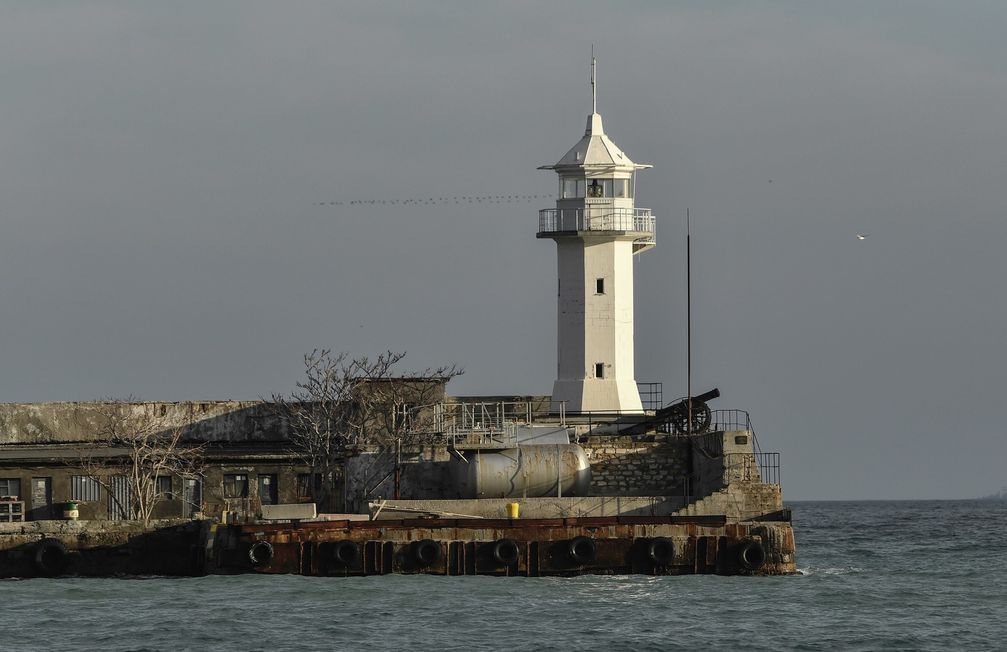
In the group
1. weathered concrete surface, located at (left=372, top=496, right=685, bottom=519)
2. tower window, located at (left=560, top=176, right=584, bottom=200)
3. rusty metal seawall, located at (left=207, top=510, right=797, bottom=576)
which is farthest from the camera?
tower window, located at (left=560, top=176, right=584, bottom=200)

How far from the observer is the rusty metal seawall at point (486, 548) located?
45.3 metres

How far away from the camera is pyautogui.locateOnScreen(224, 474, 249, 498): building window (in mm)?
55750

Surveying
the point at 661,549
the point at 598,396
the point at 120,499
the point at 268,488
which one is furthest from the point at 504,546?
the point at 120,499

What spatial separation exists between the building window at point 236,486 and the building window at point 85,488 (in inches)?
147

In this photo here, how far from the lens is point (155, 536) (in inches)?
1919

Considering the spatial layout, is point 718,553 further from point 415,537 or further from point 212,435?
point 212,435

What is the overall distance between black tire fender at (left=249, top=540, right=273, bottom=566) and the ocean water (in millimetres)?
452

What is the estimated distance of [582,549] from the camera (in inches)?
1791

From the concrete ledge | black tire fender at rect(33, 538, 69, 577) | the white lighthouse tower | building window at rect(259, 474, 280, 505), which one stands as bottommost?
black tire fender at rect(33, 538, 69, 577)

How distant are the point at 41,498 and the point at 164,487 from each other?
11.8 feet

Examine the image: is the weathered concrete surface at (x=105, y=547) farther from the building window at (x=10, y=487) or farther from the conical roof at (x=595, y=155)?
the conical roof at (x=595, y=155)

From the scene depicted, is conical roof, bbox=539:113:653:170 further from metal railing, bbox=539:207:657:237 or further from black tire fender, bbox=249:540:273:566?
black tire fender, bbox=249:540:273:566

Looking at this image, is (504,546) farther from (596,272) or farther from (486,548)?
(596,272)

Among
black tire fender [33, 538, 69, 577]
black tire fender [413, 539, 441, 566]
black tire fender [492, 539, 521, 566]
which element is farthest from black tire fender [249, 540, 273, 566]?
black tire fender [33, 538, 69, 577]
